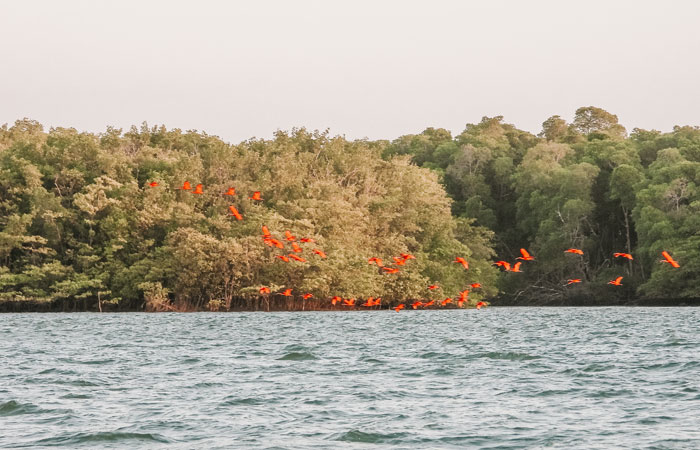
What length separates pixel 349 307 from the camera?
289 feet

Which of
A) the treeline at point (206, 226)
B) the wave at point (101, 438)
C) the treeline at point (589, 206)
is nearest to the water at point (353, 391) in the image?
the wave at point (101, 438)

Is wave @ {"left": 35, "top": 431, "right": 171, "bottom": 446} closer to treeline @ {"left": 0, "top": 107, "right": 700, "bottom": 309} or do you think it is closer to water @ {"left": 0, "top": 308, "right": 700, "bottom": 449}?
water @ {"left": 0, "top": 308, "right": 700, "bottom": 449}

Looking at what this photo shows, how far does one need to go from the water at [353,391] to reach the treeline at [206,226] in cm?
3355

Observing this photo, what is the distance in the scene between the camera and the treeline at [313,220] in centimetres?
8138

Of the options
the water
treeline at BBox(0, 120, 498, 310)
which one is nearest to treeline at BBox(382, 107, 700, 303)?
treeline at BBox(0, 120, 498, 310)

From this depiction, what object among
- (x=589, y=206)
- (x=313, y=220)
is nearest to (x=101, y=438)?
(x=313, y=220)

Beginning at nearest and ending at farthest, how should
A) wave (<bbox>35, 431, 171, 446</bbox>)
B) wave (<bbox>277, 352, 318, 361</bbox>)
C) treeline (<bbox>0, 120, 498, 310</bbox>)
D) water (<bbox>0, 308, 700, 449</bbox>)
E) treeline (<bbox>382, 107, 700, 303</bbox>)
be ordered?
wave (<bbox>35, 431, 171, 446</bbox>), water (<bbox>0, 308, 700, 449</bbox>), wave (<bbox>277, 352, 318, 361</bbox>), treeline (<bbox>0, 120, 498, 310</bbox>), treeline (<bbox>382, 107, 700, 303</bbox>)

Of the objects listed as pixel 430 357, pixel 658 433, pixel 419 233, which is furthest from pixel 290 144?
pixel 658 433

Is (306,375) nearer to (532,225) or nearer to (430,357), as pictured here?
(430,357)

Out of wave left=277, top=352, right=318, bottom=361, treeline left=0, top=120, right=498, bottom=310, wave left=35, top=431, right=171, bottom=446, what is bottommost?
wave left=35, top=431, right=171, bottom=446

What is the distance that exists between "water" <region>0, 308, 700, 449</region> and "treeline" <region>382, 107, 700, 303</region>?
43.4 metres

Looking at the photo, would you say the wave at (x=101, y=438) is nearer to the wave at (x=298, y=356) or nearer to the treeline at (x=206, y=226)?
the wave at (x=298, y=356)

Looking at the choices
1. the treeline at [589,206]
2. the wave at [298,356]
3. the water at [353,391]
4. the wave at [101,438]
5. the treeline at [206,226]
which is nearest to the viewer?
the wave at [101,438]

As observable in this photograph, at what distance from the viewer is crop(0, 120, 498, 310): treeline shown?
80.9 m
